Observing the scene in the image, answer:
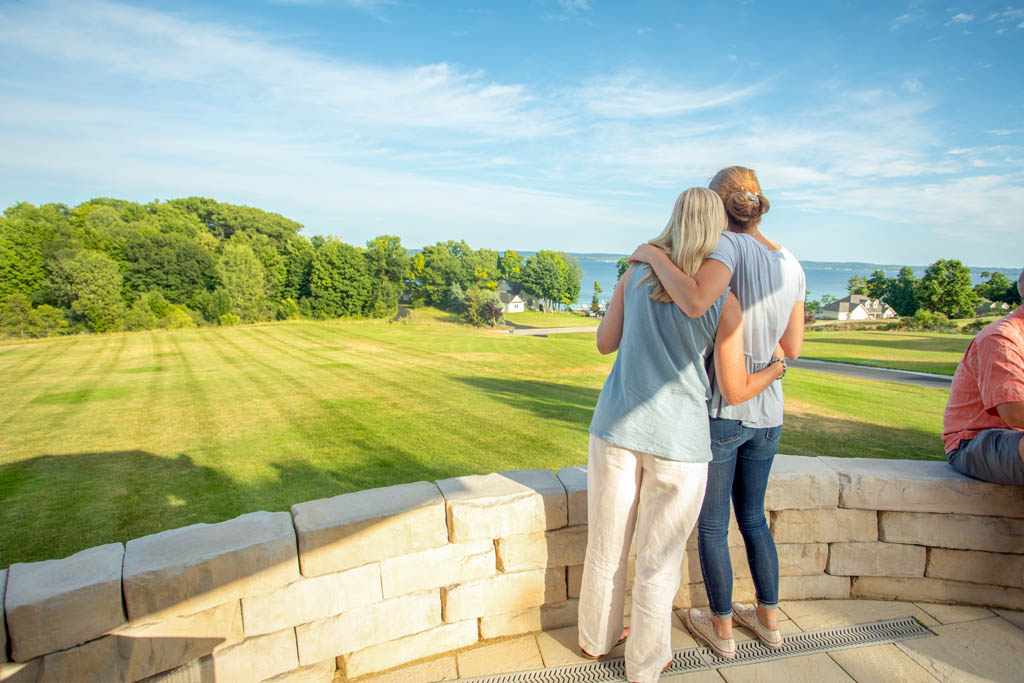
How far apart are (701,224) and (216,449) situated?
8.19 meters

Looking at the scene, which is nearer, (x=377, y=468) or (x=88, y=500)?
(x=88, y=500)

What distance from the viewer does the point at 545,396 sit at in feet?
38.5

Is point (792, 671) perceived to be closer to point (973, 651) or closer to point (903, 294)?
point (973, 651)

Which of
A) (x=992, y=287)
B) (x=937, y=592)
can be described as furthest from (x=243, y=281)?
(x=992, y=287)

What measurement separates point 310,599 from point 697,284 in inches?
76.5

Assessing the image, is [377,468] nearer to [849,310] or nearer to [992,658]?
[992,658]

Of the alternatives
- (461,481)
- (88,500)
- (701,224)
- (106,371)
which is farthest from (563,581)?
(106,371)

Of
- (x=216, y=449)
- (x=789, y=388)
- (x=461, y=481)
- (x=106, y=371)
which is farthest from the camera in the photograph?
(x=106, y=371)

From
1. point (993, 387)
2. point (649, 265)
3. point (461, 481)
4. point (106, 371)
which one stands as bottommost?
point (106, 371)

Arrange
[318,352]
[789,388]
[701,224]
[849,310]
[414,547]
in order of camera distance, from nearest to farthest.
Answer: [701,224], [414,547], [789,388], [318,352], [849,310]

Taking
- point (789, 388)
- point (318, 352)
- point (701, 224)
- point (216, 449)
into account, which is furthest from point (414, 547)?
point (318, 352)

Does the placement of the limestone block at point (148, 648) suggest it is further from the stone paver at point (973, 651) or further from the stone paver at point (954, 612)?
the stone paver at point (954, 612)

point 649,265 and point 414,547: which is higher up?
point 649,265

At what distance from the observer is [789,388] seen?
41.3 feet
